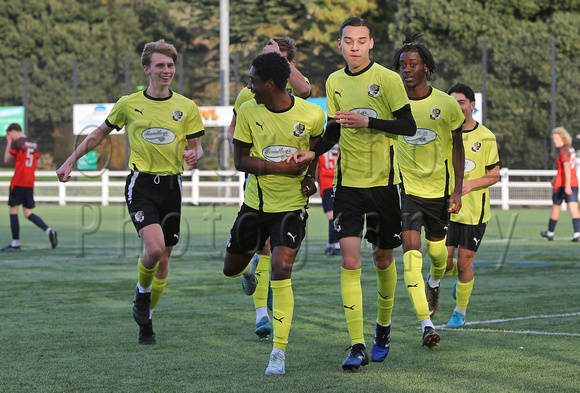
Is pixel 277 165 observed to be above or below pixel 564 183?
above

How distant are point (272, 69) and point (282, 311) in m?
1.63

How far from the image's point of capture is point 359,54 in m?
6.07

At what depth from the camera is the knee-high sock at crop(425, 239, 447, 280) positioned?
294 inches

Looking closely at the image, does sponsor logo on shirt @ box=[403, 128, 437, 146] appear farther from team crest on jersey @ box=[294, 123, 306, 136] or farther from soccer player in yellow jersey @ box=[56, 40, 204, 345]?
soccer player in yellow jersey @ box=[56, 40, 204, 345]

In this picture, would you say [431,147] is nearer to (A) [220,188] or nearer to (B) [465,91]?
(B) [465,91]

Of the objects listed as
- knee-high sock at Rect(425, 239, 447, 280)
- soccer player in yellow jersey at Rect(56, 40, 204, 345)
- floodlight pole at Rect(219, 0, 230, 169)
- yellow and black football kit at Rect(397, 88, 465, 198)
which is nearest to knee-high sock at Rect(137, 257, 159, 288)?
soccer player in yellow jersey at Rect(56, 40, 204, 345)

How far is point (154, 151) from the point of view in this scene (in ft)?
22.9

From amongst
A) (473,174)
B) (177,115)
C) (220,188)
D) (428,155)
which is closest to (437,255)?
(428,155)

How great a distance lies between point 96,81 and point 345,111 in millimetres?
31281

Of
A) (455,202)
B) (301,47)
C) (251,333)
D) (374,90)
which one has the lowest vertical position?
(251,333)

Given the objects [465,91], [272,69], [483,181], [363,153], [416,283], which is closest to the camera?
[272,69]

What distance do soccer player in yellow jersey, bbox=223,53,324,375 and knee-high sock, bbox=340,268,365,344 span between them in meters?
0.38

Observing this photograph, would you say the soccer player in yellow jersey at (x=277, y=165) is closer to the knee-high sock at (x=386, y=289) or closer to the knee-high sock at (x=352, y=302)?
the knee-high sock at (x=352, y=302)

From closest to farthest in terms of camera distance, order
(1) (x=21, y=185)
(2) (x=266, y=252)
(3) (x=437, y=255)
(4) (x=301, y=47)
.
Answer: (2) (x=266, y=252)
(3) (x=437, y=255)
(1) (x=21, y=185)
(4) (x=301, y=47)
